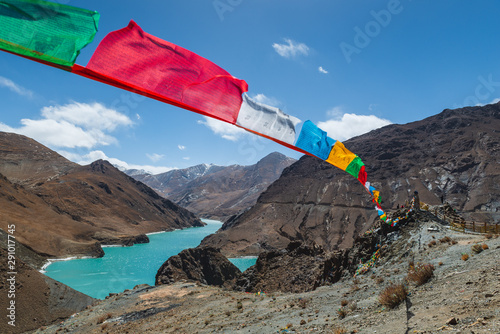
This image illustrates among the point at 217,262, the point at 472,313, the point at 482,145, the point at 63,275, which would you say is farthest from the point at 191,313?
the point at 482,145

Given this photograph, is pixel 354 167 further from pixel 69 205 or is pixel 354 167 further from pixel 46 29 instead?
pixel 69 205

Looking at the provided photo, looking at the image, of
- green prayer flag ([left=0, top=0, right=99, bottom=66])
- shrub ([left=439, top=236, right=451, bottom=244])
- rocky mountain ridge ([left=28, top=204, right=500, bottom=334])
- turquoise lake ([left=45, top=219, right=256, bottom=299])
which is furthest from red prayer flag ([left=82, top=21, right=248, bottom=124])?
turquoise lake ([left=45, top=219, right=256, bottom=299])

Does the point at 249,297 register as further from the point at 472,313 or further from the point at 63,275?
the point at 63,275

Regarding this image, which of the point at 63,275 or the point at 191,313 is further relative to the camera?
the point at 63,275

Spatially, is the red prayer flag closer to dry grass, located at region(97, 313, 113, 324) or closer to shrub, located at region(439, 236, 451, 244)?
shrub, located at region(439, 236, 451, 244)

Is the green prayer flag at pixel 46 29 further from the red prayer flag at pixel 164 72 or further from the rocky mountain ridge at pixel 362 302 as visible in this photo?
the rocky mountain ridge at pixel 362 302

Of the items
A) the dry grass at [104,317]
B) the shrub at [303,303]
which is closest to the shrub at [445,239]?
the shrub at [303,303]

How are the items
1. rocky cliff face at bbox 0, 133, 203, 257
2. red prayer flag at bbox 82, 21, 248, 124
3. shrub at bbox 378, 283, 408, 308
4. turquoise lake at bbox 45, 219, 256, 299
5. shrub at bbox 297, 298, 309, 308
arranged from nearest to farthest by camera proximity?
red prayer flag at bbox 82, 21, 248, 124, shrub at bbox 378, 283, 408, 308, shrub at bbox 297, 298, 309, 308, turquoise lake at bbox 45, 219, 256, 299, rocky cliff face at bbox 0, 133, 203, 257

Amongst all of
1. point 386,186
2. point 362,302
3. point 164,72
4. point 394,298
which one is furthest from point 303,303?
point 386,186
